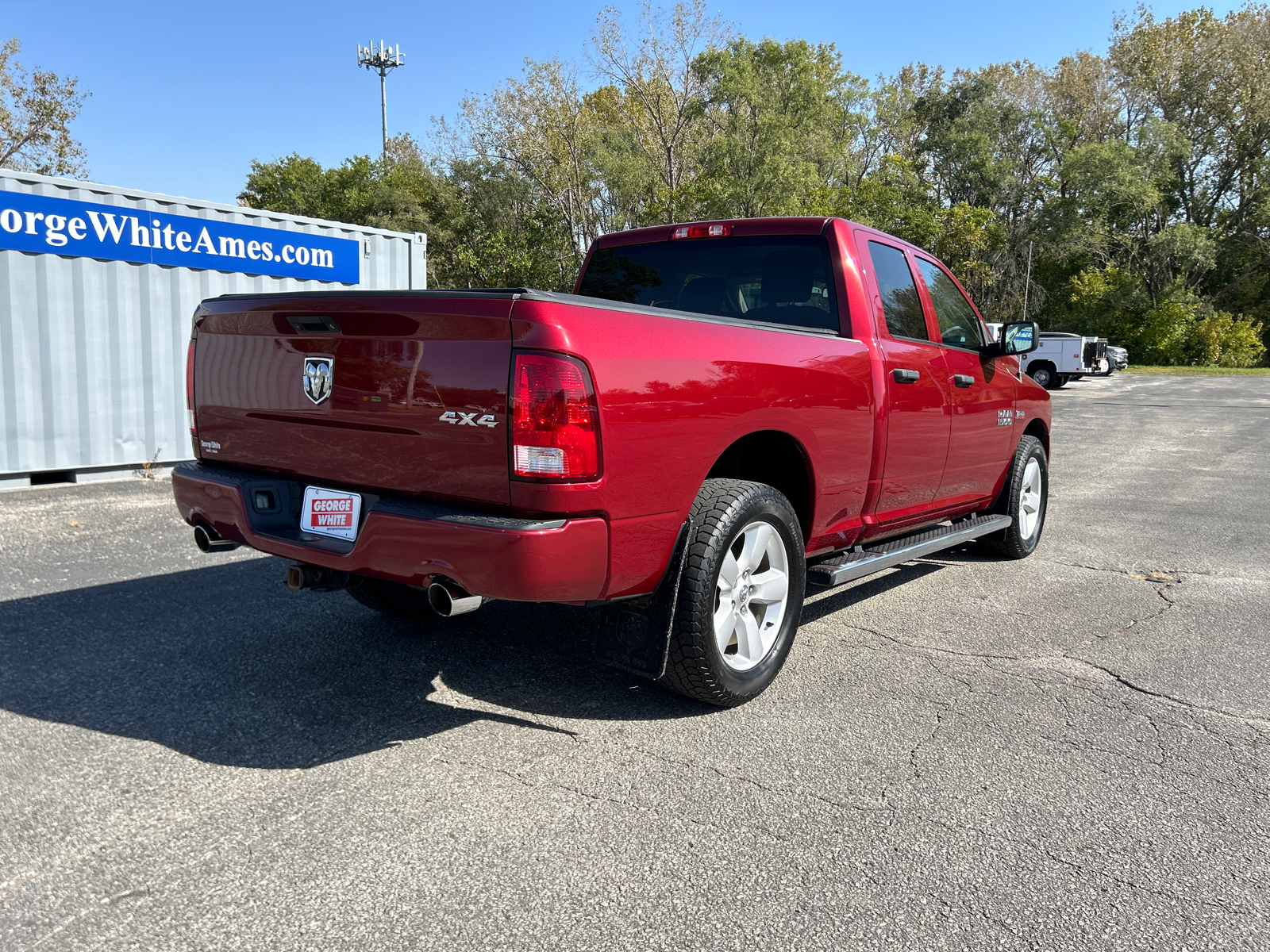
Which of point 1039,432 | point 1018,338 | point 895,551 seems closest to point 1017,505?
point 1039,432

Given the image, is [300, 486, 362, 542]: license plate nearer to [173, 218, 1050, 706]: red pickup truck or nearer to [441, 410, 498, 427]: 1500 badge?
[173, 218, 1050, 706]: red pickup truck

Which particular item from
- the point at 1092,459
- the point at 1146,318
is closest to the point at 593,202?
the point at 1092,459

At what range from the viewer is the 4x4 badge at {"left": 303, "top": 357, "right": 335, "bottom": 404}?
10.6 ft

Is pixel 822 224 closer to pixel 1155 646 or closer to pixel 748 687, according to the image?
pixel 748 687

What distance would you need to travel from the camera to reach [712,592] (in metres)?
3.29

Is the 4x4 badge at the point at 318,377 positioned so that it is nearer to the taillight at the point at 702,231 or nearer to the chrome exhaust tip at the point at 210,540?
Answer: the chrome exhaust tip at the point at 210,540

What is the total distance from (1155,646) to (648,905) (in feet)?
10.8

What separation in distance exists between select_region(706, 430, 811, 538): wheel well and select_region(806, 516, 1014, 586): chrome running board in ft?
0.67

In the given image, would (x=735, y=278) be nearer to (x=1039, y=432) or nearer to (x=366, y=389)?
(x=366, y=389)

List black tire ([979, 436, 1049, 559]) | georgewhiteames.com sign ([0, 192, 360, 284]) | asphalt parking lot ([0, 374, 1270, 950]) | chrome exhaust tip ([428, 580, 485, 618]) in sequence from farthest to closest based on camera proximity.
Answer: georgewhiteames.com sign ([0, 192, 360, 284]), black tire ([979, 436, 1049, 559]), chrome exhaust tip ([428, 580, 485, 618]), asphalt parking lot ([0, 374, 1270, 950])

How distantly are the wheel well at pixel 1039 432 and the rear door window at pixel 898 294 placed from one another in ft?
6.21

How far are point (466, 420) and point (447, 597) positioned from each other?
22.4 inches

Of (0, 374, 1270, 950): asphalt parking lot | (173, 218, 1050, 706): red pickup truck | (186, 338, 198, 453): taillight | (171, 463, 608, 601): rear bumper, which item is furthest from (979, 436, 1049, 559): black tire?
(186, 338, 198, 453): taillight

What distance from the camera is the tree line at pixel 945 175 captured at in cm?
3152
